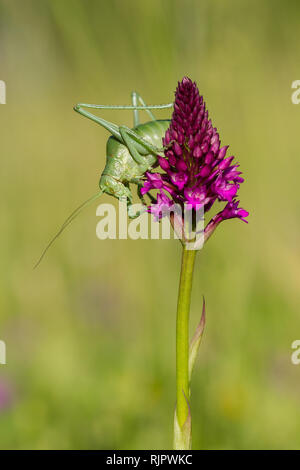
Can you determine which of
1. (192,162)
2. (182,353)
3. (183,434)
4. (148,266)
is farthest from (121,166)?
(148,266)

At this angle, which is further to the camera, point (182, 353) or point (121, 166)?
point (121, 166)

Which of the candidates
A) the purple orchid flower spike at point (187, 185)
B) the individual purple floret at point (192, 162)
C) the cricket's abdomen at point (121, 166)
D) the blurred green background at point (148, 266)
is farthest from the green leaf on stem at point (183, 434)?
the blurred green background at point (148, 266)

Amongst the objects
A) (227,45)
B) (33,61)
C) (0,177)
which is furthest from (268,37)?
(0,177)

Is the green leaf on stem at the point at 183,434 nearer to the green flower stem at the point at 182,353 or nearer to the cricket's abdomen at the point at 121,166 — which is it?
the green flower stem at the point at 182,353

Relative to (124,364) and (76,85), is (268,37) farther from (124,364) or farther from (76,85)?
(124,364)

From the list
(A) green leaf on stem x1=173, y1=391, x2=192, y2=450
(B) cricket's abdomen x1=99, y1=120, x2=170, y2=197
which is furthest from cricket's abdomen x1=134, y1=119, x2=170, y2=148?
(A) green leaf on stem x1=173, y1=391, x2=192, y2=450

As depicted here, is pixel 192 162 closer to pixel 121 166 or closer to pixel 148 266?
pixel 121 166
